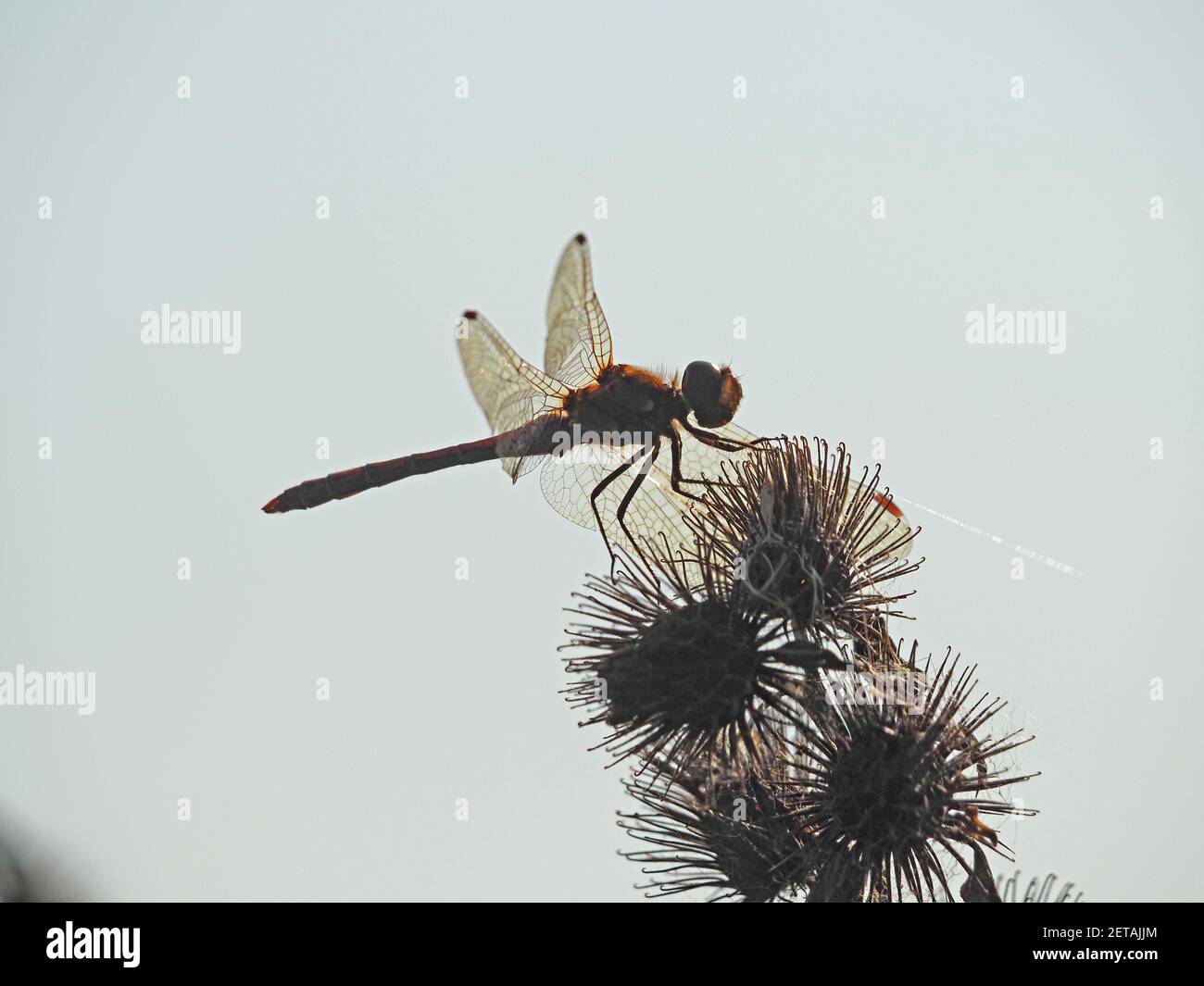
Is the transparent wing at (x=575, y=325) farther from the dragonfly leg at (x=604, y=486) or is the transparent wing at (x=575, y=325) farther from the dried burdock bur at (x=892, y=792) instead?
the dried burdock bur at (x=892, y=792)

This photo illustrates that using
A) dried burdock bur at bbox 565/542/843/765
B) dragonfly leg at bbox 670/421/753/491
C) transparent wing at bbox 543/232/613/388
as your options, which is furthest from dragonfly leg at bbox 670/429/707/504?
dried burdock bur at bbox 565/542/843/765

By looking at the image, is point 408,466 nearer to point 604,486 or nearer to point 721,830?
point 604,486

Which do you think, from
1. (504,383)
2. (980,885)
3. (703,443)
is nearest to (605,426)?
(703,443)

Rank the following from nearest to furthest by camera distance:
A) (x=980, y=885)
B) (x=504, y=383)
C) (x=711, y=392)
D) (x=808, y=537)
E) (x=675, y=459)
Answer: (x=980, y=885) < (x=808, y=537) < (x=711, y=392) < (x=675, y=459) < (x=504, y=383)

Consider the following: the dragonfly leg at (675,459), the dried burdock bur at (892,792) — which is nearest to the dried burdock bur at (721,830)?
the dried burdock bur at (892,792)

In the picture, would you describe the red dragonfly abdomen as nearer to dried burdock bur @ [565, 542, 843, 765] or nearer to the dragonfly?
the dragonfly
